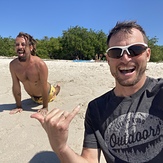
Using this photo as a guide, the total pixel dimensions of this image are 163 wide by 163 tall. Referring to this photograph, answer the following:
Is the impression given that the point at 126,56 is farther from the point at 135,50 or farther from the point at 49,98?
the point at 49,98

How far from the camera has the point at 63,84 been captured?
6180 millimetres

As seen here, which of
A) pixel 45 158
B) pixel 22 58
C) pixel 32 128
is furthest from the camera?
pixel 22 58

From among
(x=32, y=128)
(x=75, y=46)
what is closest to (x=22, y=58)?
(x=32, y=128)

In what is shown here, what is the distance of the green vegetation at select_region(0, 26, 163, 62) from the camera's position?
40794 millimetres

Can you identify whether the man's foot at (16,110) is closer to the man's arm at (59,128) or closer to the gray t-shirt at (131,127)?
the gray t-shirt at (131,127)

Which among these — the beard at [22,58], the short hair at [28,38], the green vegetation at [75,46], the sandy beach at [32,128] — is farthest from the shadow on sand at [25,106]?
the green vegetation at [75,46]

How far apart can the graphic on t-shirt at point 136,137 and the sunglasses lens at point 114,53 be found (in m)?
0.45

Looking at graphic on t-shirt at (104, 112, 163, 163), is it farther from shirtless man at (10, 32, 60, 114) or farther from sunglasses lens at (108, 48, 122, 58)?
shirtless man at (10, 32, 60, 114)

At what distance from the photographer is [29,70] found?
4.01 metres

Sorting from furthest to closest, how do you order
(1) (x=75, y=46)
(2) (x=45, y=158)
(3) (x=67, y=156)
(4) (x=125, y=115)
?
(1) (x=75, y=46) → (2) (x=45, y=158) → (4) (x=125, y=115) → (3) (x=67, y=156)

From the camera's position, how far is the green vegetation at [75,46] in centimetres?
4079

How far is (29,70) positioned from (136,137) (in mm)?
2871

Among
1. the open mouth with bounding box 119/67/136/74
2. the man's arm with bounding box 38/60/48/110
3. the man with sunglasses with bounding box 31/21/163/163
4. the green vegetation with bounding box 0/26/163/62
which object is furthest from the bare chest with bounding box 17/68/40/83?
the green vegetation with bounding box 0/26/163/62

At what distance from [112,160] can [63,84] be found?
184 inches
